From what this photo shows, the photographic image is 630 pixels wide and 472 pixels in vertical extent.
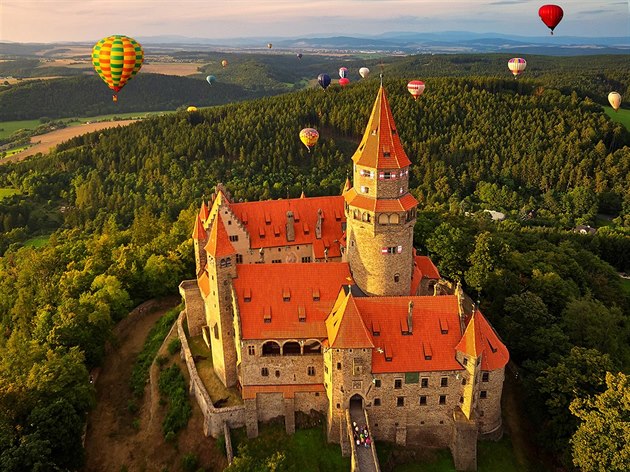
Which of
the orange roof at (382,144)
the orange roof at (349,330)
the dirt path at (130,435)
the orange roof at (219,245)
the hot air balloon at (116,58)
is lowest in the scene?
the dirt path at (130,435)

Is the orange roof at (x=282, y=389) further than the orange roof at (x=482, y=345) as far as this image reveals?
Yes

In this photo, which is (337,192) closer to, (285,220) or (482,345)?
(285,220)

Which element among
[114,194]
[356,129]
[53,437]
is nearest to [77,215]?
[114,194]

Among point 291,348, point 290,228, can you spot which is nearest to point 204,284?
point 291,348

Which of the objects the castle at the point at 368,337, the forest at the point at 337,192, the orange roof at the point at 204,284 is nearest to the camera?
the castle at the point at 368,337

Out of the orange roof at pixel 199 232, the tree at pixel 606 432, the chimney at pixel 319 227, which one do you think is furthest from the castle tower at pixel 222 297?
the tree at pixel 606 432

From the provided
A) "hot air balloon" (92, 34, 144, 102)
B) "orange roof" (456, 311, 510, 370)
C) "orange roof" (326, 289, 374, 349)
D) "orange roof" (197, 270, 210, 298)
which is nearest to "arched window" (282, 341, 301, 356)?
"orange roof" (326, 289, 374, 349)

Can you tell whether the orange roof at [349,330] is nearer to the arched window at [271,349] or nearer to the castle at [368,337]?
the castle at [368,337]
